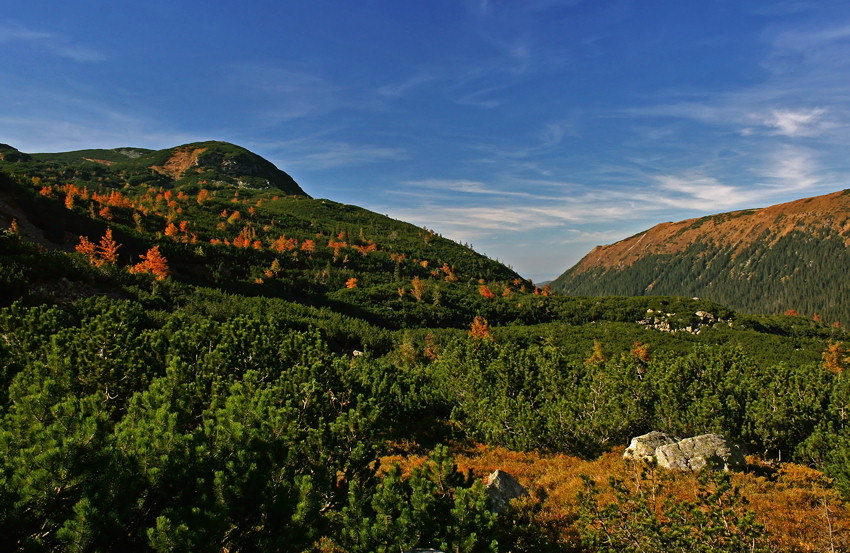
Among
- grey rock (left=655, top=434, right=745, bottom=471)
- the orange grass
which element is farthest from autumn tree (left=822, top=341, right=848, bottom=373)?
the orange grass

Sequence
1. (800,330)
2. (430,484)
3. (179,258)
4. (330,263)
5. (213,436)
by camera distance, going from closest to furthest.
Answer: (213,436) → (430,484) → (179,258) → (800,330) → (330,263)

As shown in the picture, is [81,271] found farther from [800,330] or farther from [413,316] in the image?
[800,330]

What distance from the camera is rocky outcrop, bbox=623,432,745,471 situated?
39.2 ft

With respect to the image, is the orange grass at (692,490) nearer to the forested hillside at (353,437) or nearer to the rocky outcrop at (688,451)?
the forested hillside at (353,437)

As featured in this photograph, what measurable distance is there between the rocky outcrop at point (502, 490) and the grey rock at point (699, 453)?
4413 millimetres

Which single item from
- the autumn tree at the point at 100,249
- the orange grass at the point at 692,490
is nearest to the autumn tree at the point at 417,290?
the autumn tree at the point at 100,249

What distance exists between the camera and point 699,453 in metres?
12.4

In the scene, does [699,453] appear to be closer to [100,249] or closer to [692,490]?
[692,490]

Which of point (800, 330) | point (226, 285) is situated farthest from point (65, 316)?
point (800, 330)

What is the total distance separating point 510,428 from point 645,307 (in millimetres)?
87915

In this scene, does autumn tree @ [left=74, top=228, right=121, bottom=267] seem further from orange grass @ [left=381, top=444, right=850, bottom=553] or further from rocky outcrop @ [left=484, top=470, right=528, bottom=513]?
rocky outcrop @ [left=484, top=470, right=528, bottom=513]

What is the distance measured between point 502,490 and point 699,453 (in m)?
6.82

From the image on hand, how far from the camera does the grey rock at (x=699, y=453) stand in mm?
11930

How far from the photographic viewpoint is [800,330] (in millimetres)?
84812
